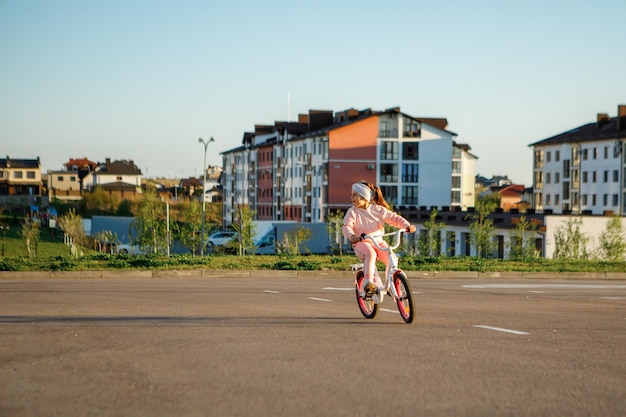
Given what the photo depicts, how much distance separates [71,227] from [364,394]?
52099 millimetres

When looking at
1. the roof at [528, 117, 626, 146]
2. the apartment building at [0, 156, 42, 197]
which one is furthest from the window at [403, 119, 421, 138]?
the apartment building at [0, 156, 42, 197]

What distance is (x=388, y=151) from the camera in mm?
108000

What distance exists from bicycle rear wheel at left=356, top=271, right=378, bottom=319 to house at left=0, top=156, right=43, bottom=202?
7014 inches

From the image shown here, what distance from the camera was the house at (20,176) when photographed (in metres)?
184

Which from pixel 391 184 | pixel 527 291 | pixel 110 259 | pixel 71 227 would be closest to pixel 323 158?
pixel 391 184

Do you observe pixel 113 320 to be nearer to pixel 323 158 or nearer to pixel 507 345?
pixel 507 345

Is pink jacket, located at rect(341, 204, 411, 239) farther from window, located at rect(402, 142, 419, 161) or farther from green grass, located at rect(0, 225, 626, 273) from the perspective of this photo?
window, located at rect(402, 142, 419, 161)

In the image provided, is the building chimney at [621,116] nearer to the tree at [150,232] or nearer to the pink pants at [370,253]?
the tree at [150,232]

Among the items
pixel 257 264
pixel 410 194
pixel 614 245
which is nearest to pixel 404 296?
pixel 257 264

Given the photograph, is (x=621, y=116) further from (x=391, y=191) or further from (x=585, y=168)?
→ (x=391, y=191)

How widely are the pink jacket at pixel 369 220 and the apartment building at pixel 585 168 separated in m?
102

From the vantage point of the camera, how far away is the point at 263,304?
1390cm

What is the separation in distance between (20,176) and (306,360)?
190747mm

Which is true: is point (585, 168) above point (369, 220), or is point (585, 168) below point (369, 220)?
above
